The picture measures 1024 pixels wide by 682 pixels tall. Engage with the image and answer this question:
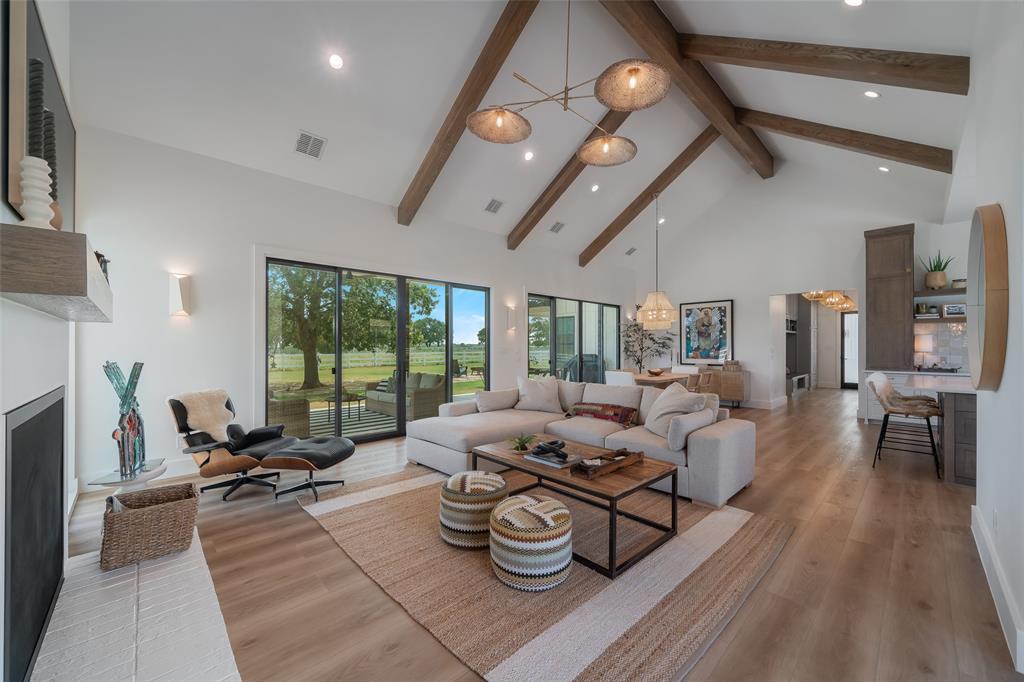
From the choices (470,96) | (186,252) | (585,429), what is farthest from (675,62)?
(186,252)

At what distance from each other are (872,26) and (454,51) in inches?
129

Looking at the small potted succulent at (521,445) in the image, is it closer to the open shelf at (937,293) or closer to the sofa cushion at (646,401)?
the sofa cushion at (646,401)

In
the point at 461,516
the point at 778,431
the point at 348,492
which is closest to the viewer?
the point at 461,516

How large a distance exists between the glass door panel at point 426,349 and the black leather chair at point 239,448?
214 cm

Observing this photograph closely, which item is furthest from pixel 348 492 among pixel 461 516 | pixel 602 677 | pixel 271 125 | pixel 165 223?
pixel 271 125

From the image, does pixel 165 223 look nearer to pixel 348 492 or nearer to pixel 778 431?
pixel 348 492

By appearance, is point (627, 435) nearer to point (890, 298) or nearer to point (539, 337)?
point (539, 337)

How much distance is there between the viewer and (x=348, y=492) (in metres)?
3.54

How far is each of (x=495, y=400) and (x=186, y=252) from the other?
11.2 feet

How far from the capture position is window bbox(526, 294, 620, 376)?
26.0 ft

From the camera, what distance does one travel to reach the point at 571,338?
8547mm

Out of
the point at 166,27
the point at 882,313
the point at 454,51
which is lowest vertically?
the point at 882,313

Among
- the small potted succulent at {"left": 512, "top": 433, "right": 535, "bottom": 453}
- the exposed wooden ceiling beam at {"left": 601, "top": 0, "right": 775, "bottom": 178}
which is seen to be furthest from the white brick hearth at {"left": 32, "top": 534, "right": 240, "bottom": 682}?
the exposed wooden ceiling beam at {"left": 601, "top": 0, "right": 775, "bottom": 178}

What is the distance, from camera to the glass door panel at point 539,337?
7.81m
